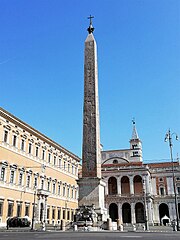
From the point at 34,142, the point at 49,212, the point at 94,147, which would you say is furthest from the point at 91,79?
the point at 49,212

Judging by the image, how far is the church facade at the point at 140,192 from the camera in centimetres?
4972

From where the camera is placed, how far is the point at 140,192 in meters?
53.1

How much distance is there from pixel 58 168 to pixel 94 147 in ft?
78.3

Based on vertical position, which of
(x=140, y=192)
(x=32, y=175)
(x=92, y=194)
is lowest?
(x=92, y=194)

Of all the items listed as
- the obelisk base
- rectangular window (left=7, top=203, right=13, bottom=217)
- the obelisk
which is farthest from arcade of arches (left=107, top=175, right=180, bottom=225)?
the obelisk base

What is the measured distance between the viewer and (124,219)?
51.9 m

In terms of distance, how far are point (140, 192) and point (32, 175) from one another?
26446mm

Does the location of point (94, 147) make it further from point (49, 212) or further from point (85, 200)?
point (49, 212)

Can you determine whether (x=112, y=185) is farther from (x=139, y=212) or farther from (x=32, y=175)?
(x=32, y=175)

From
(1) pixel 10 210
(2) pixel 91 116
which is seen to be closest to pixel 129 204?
(1) pixel 10 210

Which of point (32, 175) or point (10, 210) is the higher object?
point (32, 175)

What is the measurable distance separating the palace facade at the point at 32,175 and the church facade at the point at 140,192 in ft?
34.2

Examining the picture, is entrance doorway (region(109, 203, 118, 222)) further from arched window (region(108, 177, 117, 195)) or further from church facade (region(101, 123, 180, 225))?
arched window (region(108, 177, 117, 195))

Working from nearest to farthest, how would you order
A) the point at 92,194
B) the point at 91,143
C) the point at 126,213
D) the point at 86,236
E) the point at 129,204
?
1. the point at 86,236
2. the point at 92,194
3. the point at 91,143
4. the point at 129,204
5. the point at 126,213
